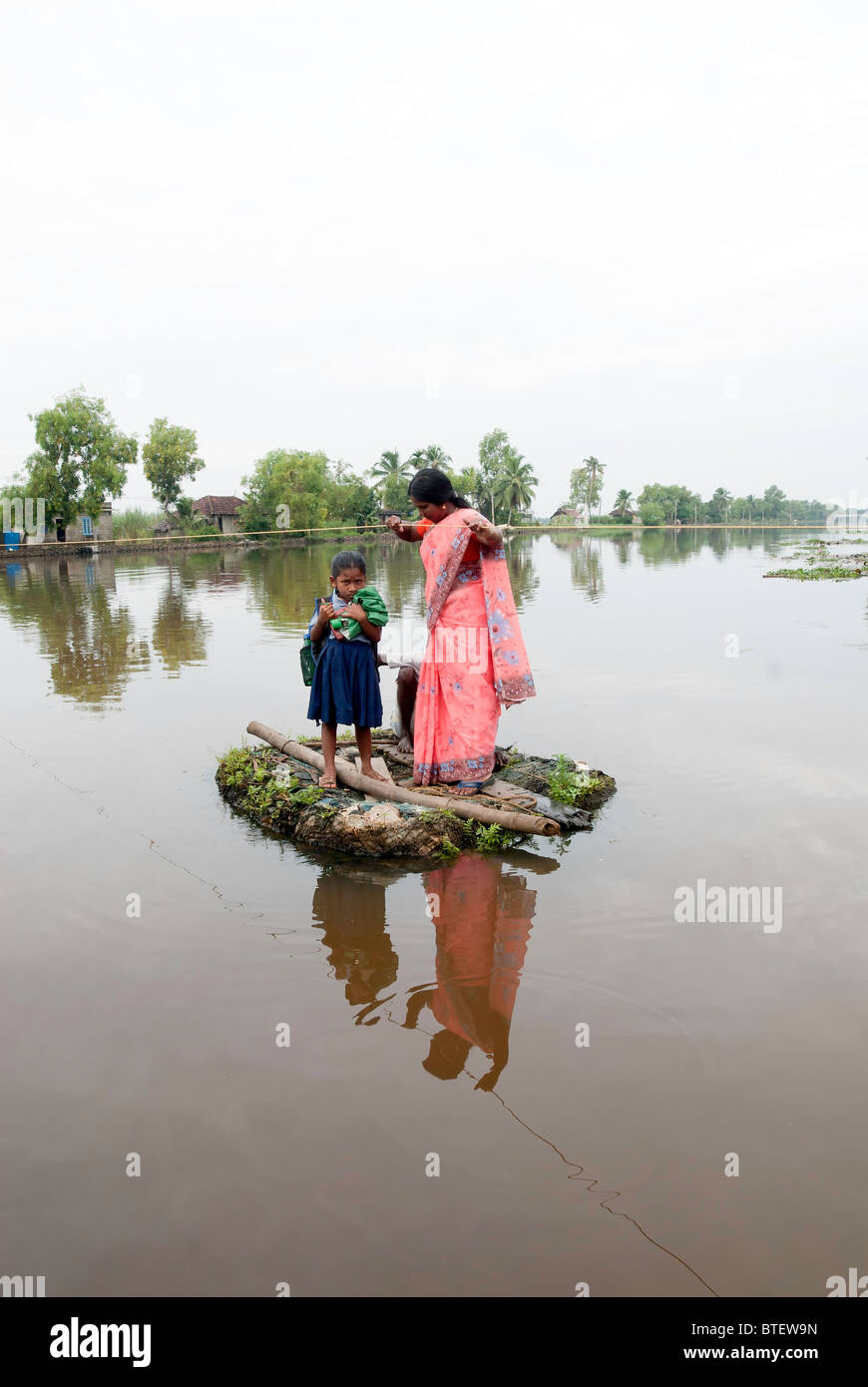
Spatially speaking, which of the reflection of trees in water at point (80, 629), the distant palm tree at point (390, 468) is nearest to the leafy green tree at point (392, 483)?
the distant palm tree at point (390, 468)

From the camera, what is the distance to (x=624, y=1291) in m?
2.34

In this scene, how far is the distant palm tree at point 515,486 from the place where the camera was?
87.9 meters

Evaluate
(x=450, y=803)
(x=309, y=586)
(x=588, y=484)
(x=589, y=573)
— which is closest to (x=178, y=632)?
(x=309, y=586)

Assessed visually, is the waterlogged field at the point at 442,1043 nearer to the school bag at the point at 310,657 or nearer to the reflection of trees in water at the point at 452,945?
the reflection of trees in water at the point at 452,945

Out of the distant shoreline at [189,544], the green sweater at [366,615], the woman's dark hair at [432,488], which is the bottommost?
the green sweater at [366,615]

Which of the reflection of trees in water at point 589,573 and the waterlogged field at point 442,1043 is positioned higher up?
the reflection of trees in water at point 589,573

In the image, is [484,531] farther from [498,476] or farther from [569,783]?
[498,476]

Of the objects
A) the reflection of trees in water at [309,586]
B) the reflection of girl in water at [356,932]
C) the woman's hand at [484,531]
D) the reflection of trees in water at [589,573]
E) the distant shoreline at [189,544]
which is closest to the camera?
the reflection of girl in water at [356,932]

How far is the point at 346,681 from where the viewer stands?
19.1 feet

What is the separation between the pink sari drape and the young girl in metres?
0.42

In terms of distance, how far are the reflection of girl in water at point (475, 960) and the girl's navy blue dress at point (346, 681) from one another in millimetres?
1253

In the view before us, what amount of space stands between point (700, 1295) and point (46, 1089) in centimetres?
224

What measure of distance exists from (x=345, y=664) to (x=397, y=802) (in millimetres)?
980

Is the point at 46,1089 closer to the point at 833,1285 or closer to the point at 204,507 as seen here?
the point at 833,1285
